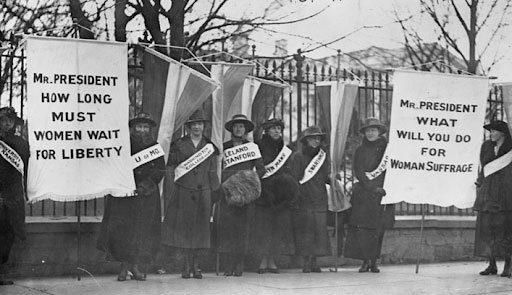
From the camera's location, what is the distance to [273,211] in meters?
9.67

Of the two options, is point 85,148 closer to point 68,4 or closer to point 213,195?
point 213,195

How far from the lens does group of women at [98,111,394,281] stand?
856cm

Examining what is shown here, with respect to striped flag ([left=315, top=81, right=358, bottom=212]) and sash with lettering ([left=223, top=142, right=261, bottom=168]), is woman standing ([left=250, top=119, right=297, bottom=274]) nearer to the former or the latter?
sash with lettering ([left=223, top=142, right=261, bottom=168])

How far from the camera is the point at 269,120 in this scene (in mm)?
9648

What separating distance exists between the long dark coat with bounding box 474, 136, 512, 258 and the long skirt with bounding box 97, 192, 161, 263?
4348 millimetres

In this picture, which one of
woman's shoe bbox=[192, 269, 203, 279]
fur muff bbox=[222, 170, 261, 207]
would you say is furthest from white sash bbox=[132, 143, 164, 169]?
woman's shoe bbox=[192, 269, 203, 279]

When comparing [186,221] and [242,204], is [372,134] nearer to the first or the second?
[242,204]

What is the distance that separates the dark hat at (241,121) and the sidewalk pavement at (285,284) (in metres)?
1.77

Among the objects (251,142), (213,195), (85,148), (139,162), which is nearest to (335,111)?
(251,142)

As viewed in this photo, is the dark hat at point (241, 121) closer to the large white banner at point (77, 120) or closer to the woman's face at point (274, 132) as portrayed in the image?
the woman's face at point (274, 132)

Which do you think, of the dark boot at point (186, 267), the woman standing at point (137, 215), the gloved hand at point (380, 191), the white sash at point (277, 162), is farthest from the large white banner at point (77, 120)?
the gloved hand at point (380, 191)

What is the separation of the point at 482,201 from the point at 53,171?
560 cm

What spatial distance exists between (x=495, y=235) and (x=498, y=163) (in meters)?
0.94

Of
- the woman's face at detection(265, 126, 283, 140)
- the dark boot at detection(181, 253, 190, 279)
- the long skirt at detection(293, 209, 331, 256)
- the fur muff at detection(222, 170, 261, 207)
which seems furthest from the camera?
the long skirt at detection(293, 209, 331, 256)
